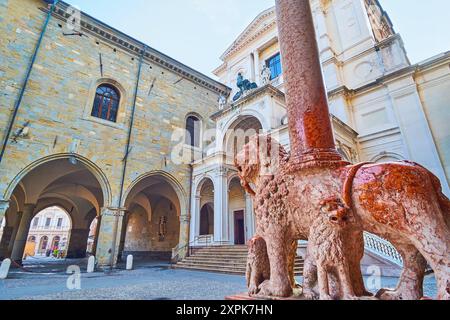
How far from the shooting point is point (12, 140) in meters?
9.07

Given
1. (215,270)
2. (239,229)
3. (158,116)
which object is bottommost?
(215,270)

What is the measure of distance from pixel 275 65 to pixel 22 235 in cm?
2046

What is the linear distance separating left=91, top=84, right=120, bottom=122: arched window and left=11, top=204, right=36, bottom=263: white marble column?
6398 mm

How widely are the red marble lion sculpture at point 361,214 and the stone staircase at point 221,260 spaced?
600 cm

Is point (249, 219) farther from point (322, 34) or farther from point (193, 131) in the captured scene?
point (322, 34)

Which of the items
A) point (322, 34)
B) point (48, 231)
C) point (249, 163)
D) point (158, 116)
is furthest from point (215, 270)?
point (48, 231)

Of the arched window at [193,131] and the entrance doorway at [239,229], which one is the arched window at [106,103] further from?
the entrance doorway at [239,229]

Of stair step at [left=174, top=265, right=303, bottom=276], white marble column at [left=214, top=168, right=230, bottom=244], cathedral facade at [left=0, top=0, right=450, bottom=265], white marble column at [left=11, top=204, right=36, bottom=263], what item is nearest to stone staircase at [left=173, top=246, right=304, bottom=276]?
stair step at [left=174, top=265, right=303, bottom=276]

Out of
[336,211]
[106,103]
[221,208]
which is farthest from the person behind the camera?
[106,103]

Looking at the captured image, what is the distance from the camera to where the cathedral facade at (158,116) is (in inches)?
398

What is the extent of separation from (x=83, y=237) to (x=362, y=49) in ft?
83.3

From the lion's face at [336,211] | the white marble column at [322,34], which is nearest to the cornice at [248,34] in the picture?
the white marble column at [322,34]

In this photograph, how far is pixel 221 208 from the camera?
1205 centimetres

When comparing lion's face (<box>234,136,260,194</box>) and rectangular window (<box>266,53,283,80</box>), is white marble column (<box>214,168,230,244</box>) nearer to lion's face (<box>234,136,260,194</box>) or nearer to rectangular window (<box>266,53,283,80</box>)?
lion's face (<box>234,136,260,194</box>)
